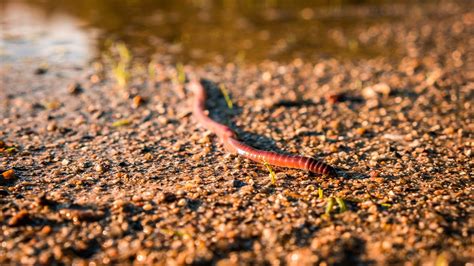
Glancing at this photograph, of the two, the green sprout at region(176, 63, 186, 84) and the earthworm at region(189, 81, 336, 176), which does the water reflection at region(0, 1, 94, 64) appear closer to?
the green sprout at region(176, 63, 186, 84)

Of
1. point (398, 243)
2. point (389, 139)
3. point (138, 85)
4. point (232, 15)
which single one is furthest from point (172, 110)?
point (232, 15)

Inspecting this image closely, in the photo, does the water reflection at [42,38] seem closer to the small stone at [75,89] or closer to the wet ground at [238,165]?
the wet ground at [238,165]

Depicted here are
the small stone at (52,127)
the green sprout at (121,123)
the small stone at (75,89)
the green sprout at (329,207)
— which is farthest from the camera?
the small stone at (75,89)

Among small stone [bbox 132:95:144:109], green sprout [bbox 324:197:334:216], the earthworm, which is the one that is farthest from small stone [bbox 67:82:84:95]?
green sprout [bbox 324:197:334:216]

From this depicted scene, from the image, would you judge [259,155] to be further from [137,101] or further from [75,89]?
[75,89]

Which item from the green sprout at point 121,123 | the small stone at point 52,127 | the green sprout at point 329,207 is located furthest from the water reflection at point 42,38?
the green sprout at point 329,207

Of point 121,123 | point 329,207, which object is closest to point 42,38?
point 121,123
